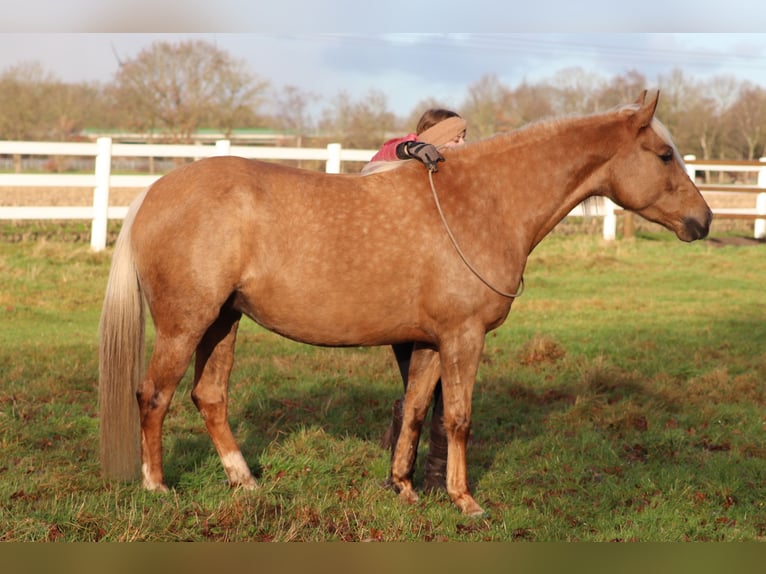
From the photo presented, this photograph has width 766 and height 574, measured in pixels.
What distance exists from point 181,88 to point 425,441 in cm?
3440

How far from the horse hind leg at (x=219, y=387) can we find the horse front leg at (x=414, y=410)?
2.81ft

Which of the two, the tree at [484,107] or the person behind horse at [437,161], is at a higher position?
the tree at [484,107]

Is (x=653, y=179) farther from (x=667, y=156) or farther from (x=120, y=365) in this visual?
(x=120, y=365)

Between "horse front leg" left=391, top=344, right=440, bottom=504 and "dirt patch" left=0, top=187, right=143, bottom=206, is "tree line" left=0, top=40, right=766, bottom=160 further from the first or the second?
"horse front leg" left=391, top=344, right=440, bottom=504

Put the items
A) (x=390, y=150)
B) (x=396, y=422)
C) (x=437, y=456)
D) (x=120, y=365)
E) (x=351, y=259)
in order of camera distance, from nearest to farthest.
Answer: (x=351, y=259) → (x=120, y=365) → (x=437, y=456) → (x=390, y=150) → (x=396, y=422)

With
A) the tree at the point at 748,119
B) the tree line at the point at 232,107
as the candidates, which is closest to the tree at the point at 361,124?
the tree line at the point at 232,107

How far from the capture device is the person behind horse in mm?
5094

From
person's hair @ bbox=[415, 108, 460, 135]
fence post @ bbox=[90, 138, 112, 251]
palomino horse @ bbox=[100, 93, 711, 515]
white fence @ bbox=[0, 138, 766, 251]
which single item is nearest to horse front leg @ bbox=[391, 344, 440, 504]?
palomino horse @ bbox=[100, 93, 711, 515]

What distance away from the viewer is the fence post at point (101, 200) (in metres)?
13.0

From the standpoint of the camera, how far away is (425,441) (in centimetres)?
611

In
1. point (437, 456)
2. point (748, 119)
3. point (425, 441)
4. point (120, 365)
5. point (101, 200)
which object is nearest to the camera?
point (120, 365)

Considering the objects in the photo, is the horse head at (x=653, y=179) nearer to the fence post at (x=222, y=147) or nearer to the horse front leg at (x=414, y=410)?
the horse front leg at (x=414, y=410)

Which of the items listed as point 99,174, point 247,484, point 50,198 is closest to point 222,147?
point 99,174

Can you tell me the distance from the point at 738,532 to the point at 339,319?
2.40 m
